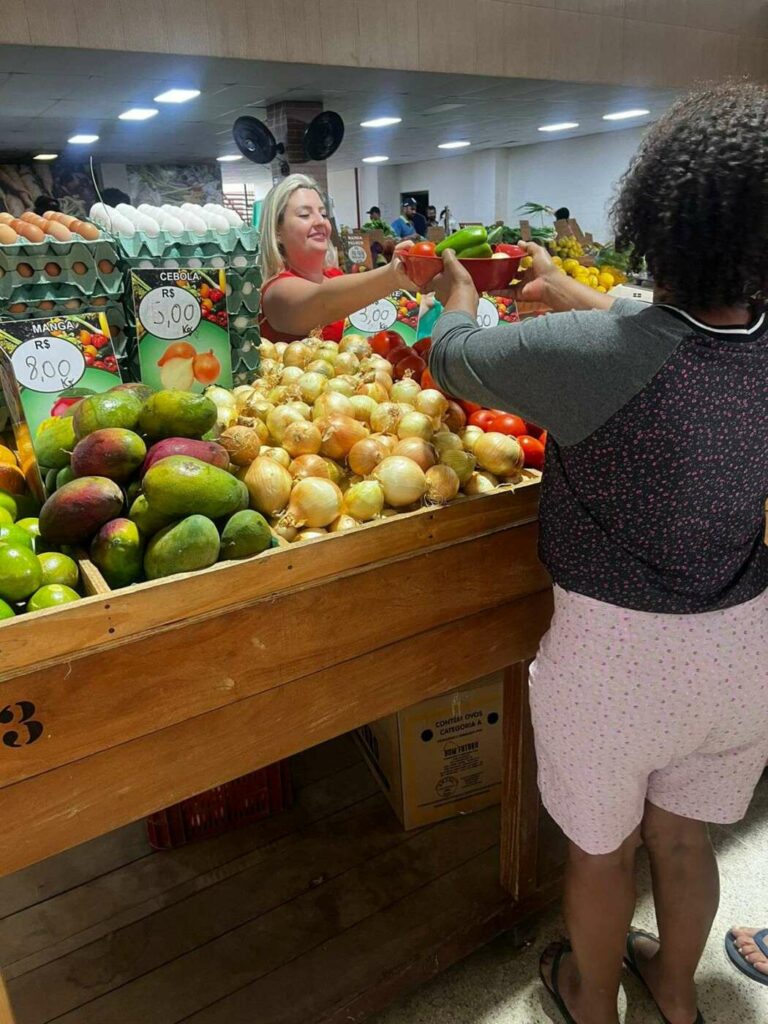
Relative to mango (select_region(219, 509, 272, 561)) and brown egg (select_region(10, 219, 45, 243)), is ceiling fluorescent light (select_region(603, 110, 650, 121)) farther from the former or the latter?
mango (select_region(219, 509, 272, 561))

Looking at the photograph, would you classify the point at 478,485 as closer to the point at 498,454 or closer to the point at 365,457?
the point at 498,454

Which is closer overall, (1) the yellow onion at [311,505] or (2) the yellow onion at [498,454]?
(1) the yellow onion at [311,505]

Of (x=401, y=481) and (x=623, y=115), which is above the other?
(x=623, y=115)

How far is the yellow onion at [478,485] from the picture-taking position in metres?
1.43

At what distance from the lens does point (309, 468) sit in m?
1.35

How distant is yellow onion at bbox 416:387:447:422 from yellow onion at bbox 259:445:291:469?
0.31 metres

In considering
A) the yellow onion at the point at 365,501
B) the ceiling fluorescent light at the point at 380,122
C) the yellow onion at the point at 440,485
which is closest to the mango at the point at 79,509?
the yellow onion at the point at 365,501

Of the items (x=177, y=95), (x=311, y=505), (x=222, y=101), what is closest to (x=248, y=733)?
(x=311, y=505)

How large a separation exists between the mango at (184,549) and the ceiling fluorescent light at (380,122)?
1079 centimetres

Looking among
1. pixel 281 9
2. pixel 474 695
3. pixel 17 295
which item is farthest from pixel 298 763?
pixel 281 9

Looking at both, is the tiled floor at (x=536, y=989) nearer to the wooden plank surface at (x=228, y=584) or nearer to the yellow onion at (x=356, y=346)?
Answer: the wooden plank surface at (x=228, y=584)

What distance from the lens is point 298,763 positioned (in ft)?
7.73

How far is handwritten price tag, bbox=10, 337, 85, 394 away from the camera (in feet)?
4.42

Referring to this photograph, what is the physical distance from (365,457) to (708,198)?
69cm
